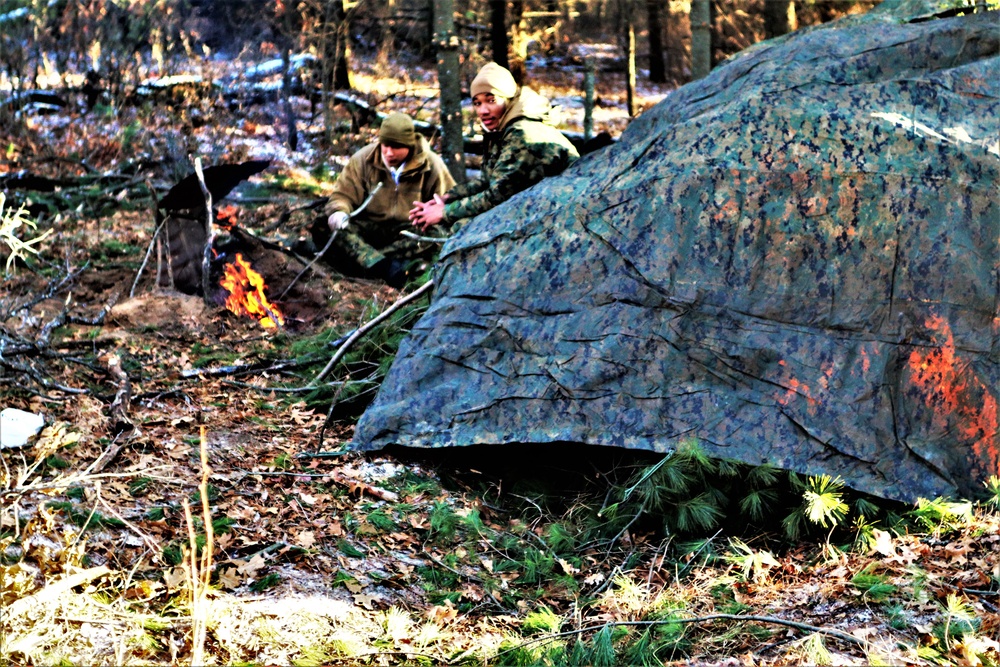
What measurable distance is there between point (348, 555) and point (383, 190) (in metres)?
5.29

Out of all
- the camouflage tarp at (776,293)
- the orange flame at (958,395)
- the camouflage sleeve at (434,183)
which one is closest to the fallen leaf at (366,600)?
the camouflage tarp at (776,293)

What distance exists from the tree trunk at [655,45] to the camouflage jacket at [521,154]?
1462 centimetres

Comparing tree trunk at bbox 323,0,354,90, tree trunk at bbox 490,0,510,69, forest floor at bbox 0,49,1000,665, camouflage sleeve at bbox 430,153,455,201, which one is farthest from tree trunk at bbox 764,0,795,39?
forest floor at bbox 0,49,1000,665

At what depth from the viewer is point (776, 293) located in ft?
15.9

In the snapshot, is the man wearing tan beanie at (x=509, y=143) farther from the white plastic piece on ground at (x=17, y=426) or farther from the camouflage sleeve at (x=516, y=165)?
the white plastic piece on ground at (x=17, y=426)

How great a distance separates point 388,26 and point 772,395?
16392 millimetres

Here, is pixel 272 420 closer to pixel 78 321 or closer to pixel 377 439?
pixel 377 439

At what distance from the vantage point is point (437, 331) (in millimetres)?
5496

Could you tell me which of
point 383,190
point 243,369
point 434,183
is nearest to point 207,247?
point 243,369

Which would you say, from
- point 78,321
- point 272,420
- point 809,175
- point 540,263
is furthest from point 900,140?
point 78,321

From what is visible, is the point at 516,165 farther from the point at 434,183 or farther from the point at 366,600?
the point at 366,600

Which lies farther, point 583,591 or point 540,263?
point 540,263

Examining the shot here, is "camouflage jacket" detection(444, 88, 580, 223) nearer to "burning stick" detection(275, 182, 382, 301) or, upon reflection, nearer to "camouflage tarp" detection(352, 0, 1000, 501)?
"burning stick" detection(275, 182, 382, 301)

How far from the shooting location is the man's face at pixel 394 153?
336 inches
